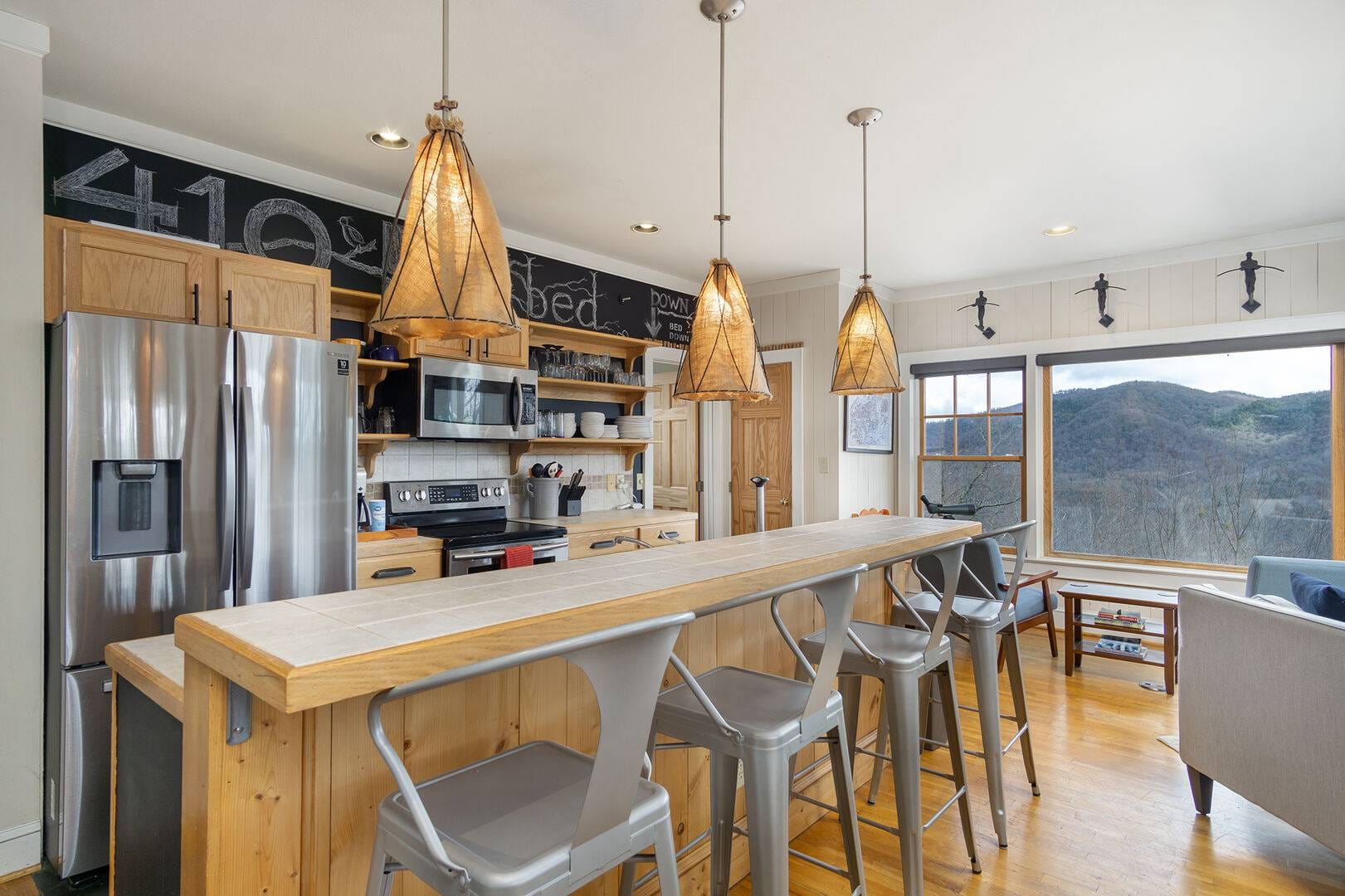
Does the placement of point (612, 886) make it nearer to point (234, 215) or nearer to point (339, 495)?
point (339, 495)

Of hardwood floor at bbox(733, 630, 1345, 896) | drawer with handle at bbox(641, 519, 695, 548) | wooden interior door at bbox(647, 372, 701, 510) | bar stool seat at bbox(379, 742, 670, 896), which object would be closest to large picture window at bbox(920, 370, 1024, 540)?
wooden interior door at bbox(647, 372, 701, 510)

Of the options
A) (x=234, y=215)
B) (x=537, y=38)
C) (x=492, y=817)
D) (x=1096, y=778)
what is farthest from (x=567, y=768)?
(x=234, y=215)

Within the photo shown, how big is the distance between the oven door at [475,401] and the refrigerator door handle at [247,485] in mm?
1035

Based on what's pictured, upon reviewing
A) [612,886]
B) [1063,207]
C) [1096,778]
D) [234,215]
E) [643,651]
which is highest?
[1063,207]

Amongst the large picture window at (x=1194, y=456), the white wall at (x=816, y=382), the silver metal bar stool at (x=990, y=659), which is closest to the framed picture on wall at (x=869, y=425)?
the white wall at (x=816, y=382)

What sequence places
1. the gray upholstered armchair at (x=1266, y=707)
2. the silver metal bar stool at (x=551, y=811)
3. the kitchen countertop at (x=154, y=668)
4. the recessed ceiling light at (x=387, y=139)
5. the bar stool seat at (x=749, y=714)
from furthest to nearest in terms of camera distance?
1. the recessed ceiling light at (x=387, y=139)
2. the gray upholstered armchair at (x=1266, y=707)
3. the bar stool seat at (x=749, y=714)
4. the kitchen countertop at (x=154, y=668)
5. the silver metal bar stool at (x=551, y=811)

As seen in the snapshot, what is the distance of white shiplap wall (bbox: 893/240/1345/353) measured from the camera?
425 centimetres

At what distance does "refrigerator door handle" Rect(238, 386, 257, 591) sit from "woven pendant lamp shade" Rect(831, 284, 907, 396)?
2.11m

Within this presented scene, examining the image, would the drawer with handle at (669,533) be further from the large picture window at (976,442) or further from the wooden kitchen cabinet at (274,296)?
the large picture window at (976,442)

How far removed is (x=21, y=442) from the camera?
2270mm

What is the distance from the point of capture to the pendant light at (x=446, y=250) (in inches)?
56.4

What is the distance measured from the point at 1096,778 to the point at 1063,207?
9.41 feet

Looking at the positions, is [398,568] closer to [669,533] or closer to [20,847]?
[20,847]

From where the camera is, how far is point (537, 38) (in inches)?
92.2
